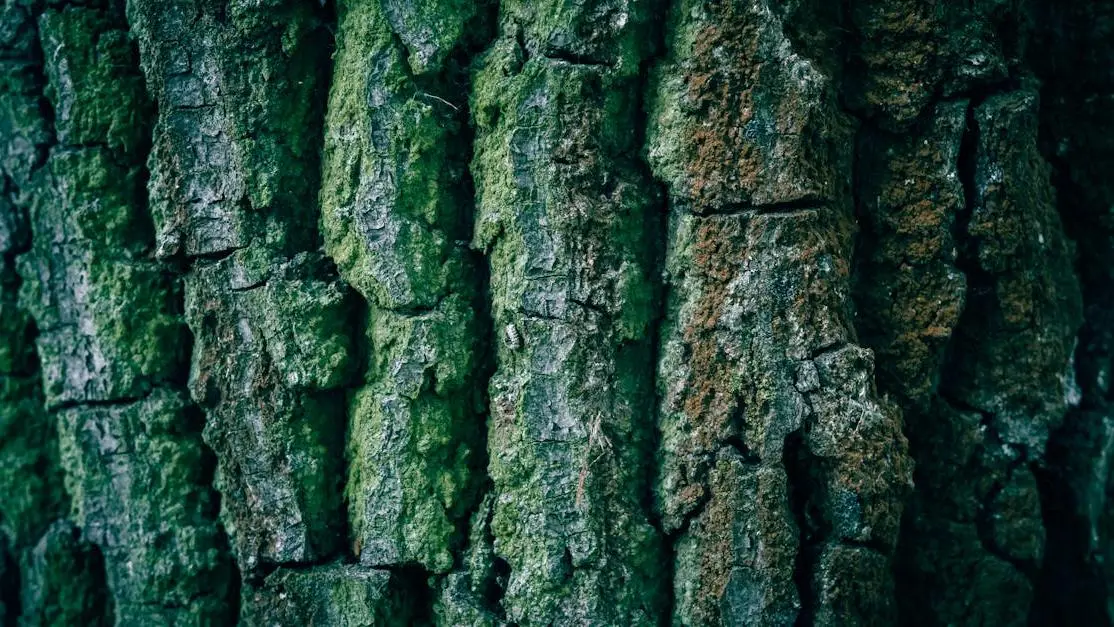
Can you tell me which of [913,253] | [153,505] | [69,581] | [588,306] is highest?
[913,253]

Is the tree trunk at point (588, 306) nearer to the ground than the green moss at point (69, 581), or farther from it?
farther from it

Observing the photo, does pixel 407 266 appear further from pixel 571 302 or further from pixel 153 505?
pixel 153 505

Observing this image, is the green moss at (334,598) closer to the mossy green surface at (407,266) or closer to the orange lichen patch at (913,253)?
the mossy green surface at (407,266)

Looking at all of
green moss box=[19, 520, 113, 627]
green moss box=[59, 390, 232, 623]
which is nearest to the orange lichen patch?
green moss box=[59, 390, 232, 623]

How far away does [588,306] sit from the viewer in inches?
58.5

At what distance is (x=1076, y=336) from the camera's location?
1715 millimetres

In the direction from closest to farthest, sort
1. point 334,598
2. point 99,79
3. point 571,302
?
point 571,302
point 334,598
point 99,79

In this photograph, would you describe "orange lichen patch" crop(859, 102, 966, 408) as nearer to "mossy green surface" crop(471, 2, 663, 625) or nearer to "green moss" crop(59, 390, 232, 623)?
"mossy green surface" crop(471, 2, 663, 625)

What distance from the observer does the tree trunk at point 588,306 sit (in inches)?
58.0

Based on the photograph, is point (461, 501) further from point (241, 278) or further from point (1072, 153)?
point (1072, 153)

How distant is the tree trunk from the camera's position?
1.47 meters

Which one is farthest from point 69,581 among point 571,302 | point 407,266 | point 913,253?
point 913,253

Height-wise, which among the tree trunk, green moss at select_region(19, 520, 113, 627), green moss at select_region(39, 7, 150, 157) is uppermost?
green moss at select_region(39, 7, 150, 157)

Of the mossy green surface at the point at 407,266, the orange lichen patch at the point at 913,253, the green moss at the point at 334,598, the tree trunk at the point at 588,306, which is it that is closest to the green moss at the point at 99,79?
the tree trunk at the point at 588,306
